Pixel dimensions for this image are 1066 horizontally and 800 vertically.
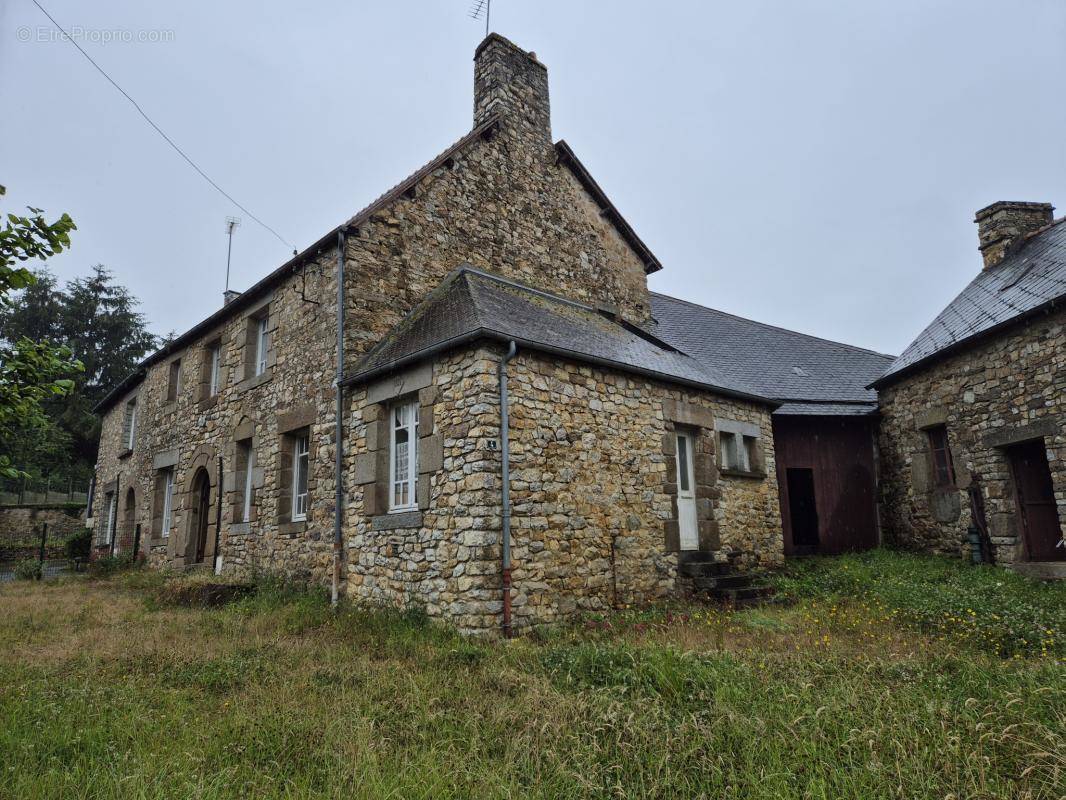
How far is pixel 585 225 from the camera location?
12.6 m

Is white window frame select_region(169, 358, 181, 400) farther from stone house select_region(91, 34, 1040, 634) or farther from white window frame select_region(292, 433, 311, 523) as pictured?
white window frame select_region(292, 433, 311, 523)

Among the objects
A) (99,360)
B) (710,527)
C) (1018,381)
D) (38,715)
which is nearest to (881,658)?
(710,527)

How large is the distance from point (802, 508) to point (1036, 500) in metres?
4.58

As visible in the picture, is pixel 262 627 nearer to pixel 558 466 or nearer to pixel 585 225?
pixel 558 466

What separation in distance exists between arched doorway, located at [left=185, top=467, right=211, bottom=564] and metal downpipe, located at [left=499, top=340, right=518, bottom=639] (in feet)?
25.7

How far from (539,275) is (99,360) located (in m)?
28.4

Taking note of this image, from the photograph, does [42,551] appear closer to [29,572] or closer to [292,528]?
[29,572]

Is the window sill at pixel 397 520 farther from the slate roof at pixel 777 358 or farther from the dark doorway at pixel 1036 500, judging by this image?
the dark doorway at pixel 1036 500

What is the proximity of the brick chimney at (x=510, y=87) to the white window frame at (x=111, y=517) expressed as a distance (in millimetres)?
13318

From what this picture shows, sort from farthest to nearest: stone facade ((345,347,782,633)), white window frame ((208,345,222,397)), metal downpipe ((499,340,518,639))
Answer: white window frame ((208,345,222,397)), stone facade ((345,347,782,633)), metal downpipe ((499,340,518,639))

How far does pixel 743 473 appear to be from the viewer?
10594 millimetres

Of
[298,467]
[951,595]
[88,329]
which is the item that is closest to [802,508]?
[951,595]

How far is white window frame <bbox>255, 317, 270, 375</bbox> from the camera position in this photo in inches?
458

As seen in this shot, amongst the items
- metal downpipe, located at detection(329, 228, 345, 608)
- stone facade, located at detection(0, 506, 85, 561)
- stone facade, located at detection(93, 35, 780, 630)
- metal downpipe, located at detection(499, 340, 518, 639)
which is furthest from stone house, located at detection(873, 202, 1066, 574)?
stone facade, located at detection(0, 506, 85, 561)
